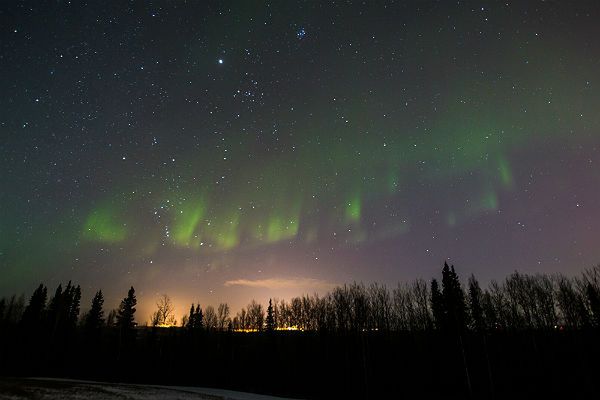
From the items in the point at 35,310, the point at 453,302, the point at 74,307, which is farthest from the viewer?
the point at 74,307

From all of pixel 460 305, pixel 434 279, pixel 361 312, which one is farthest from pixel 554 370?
pixel 361 312

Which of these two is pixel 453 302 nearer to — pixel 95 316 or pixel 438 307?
pixel 438 307

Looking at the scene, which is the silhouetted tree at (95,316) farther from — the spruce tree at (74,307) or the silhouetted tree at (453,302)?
the silhouetted tree at (453,302)

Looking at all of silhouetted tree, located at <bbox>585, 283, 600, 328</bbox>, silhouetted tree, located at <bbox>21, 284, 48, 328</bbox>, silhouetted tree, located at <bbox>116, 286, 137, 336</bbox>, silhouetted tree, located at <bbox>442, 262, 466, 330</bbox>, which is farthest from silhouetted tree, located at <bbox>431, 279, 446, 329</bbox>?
silhouetted tree, located at <bbox>21, 284, 48, 328</bbox>

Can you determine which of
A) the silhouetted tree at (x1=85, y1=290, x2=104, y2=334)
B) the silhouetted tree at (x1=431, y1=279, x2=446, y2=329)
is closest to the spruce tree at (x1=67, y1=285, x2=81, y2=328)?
the silhouetted tree at (x1=85, y1=290, x2=104, y2=334)

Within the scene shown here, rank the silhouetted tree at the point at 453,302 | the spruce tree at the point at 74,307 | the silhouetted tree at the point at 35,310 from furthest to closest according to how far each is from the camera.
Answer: the spruce tree at the point at 74,307
the silhouetted tree at the point at 35,310
the silhouetted tree at the point at 453,302

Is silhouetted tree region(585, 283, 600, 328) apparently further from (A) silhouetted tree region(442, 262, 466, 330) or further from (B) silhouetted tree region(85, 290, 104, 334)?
→ (B) silhouetted tree region(85, 290, 104, 334)

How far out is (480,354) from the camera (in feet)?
195

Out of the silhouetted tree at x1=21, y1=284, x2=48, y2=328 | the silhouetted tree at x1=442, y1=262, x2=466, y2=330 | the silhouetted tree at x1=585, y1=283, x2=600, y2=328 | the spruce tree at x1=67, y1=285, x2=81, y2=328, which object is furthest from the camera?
the spruce tree at x1=67, y1=285, x2=81, y2=328

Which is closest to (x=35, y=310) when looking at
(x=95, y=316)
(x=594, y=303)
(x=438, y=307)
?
(x=95, y=316)

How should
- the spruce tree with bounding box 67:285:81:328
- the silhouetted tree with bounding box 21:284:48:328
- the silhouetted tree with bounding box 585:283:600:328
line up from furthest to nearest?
1. the spruce tree with bounding box 67:285:81:328
2. the silhouetted tree with bounding box 21:284:48:328
3. the silhouetted tree with bounding box 585:283:600:328

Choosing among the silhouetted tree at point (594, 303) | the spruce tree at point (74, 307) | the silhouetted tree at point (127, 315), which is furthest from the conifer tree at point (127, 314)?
the silhouetted tree at point (594, 303)

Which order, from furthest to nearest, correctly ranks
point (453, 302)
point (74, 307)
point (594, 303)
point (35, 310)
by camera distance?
point (74, 307), point (35, 310), point (453, 302), point (594, 303)

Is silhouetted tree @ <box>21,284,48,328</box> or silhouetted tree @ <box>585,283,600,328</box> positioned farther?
silhouetted tree @ <box>21,284,48,328</box>
